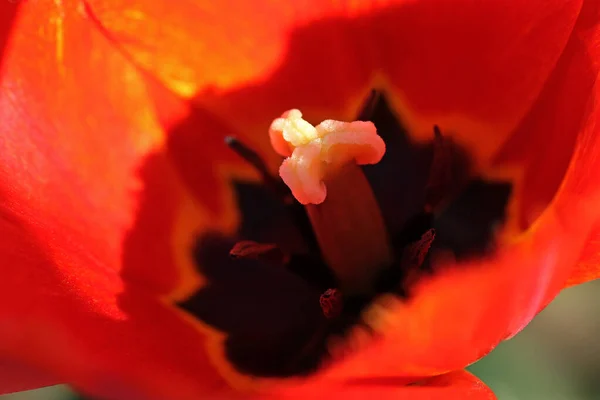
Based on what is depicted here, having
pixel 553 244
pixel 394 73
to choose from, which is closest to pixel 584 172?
pixel 553 244

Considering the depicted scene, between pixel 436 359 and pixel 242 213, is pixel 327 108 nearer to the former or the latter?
pixel 242 213

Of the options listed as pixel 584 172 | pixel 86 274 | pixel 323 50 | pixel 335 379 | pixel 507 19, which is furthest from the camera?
pixel 323 50

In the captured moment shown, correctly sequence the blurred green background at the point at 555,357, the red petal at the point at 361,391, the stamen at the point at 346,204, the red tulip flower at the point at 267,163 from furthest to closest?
the blurred green background at the point at 555,357
the stamen at the point at 346,204
the red tulip flower at the point at 267,163
the red petal at the point at 361,391

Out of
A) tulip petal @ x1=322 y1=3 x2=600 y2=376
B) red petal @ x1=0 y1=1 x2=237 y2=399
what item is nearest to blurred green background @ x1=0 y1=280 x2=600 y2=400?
red petal @ x1=0 y1=1 x2=237 y2=399

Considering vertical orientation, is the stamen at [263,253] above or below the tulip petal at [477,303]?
above

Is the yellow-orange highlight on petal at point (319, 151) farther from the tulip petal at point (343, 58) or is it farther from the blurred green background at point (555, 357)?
the blurred green background at point (555, 357)

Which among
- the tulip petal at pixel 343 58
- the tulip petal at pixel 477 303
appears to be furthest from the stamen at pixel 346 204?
the tulip petal at pixel 477 303

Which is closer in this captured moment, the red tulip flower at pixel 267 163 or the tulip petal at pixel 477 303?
the tulip petal at pixel 477 303

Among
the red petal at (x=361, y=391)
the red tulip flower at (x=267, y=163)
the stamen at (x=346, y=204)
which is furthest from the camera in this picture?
the stamen at (x=346, y=204)

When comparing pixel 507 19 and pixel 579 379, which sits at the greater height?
pixel 507 19
